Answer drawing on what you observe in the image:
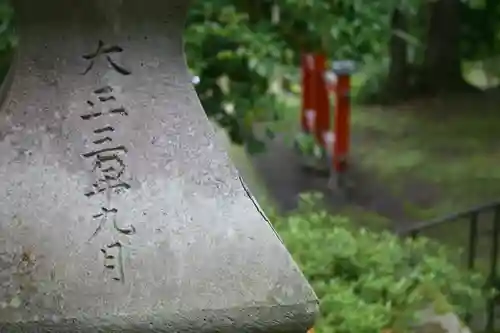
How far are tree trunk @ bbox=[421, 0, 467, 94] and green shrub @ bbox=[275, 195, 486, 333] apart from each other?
4.45 m

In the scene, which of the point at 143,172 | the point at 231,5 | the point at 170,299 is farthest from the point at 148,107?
the point at 231,5

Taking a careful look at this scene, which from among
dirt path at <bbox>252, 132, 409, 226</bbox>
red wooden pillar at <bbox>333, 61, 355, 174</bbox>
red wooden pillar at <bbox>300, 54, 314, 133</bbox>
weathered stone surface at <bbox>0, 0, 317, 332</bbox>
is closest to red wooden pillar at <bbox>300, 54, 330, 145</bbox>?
red wooden pillar at <bbox>300, 54, 314, 133</bbox>

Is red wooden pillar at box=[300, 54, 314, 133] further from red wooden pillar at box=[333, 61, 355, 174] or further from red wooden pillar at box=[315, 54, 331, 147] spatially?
red wooden pillar at box=[333, 61, 355, 174]

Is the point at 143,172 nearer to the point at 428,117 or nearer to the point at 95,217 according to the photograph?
the point at 95,217

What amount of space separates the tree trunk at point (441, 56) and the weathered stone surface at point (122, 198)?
632 cm

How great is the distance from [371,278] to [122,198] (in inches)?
63.8

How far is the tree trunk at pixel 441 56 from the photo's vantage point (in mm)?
8070

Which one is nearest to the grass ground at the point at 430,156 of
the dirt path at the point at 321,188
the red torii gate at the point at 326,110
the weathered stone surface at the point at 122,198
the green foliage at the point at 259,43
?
the dirt path at the point at 321,188

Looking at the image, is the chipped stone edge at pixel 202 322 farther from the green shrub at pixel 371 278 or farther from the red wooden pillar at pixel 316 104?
the red wooden pillar at pixel 316 104

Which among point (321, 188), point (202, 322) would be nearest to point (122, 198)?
point (202, 322)

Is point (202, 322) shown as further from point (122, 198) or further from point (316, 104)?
point (316, 104)

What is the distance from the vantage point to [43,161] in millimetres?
1529

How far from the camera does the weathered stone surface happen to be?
146cm

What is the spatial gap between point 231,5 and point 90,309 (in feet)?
5.17
